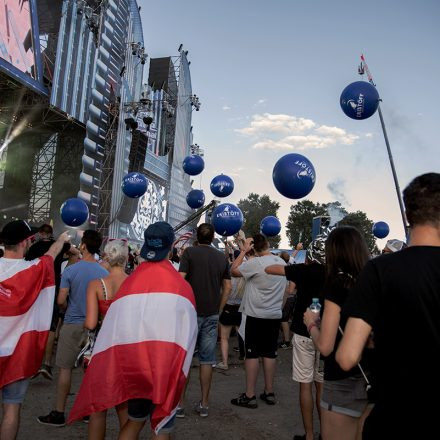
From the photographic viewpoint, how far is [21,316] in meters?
3.00

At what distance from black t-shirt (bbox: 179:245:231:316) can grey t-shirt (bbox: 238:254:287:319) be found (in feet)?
1.76

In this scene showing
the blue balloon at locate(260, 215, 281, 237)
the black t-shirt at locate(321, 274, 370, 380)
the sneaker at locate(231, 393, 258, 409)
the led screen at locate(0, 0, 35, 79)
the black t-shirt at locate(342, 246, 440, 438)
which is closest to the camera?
the black t-shirt at locate(342, 246, 440, 438)

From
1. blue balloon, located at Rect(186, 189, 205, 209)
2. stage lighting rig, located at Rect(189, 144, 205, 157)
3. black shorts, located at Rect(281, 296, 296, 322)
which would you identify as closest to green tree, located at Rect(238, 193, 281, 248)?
stage lighting rig, located at Rect(189, 144, 205, 157)

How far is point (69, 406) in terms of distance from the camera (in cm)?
456

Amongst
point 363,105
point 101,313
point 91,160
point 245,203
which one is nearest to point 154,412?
point 101,313

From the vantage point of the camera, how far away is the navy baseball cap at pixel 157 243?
269 centimetres

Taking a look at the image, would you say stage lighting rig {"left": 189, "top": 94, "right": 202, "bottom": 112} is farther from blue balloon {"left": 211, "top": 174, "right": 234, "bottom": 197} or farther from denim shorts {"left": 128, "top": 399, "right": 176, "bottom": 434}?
denim shorts {"left": 128, "top": 399, "right": 176, "bottom": 434}

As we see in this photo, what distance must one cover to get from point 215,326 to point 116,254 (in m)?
1.73

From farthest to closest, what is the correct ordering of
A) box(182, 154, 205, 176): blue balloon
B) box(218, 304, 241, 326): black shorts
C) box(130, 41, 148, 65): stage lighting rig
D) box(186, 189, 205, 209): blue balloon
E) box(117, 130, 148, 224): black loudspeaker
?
box(117, 130, 148, 224): black loudspeaker, box(130, 41, 148, 65): stage lighting rig, box(186, 189, 205, 209): blue balloon, box(182, 154, 205, 176): blue balloon, box(218, 304, 241, 326): black shorts

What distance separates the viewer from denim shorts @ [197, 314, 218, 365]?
4.58 metres

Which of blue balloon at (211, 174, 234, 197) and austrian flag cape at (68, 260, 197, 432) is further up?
blue balloon at (211, 174, 234, 197)

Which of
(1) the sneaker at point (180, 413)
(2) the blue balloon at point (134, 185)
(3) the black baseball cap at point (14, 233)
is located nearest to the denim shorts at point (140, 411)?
(3) the black baseball cap at point (14, 233)

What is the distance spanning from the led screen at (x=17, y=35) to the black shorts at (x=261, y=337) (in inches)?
498

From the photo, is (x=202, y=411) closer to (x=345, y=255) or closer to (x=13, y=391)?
(x=13, y=391)
